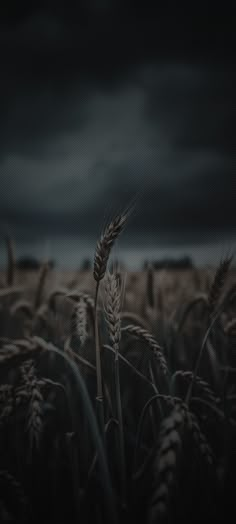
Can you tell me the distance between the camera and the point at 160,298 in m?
2.54

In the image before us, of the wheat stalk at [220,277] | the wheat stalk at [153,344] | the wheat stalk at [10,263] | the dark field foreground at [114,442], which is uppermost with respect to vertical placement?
the wheat stalk at [10,263]

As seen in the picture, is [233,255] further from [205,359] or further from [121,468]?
[205,359]

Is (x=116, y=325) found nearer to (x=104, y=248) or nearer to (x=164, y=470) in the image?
(x=104, y=248)

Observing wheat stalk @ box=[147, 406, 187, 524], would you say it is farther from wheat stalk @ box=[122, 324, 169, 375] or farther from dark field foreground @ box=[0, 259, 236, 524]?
wheat stalk @ box=[122, 324, 169, 375]

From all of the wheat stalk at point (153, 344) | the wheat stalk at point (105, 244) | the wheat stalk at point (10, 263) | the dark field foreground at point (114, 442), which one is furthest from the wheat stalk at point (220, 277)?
the wheat stalk at point (10, 263)

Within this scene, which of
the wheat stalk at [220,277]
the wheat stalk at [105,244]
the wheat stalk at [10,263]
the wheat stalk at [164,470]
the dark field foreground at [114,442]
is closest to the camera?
the wheat stalk at [164,470]

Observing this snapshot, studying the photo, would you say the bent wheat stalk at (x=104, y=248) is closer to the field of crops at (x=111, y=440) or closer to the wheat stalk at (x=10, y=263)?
the field of crops at (x=111, y=440)

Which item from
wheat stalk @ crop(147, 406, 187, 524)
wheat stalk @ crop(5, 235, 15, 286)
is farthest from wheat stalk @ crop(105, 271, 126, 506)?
wheat stalk @ crop(5, 235, 15, 286)

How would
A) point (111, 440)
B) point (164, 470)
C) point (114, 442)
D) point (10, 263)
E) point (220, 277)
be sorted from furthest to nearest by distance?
point (10, 263) → point (111, 440) → point (114, 442) → point (220, 277) → point (164, 470)

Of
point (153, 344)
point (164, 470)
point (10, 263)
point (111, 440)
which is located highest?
point (10, 263)

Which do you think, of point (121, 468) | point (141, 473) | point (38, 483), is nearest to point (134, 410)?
point (38, 483)

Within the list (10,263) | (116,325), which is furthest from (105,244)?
(10,263)

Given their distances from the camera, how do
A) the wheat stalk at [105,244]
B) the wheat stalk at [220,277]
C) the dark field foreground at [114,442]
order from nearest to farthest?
the dark field foreground at [114,442] < the wheat stalk at [105,244] < the wheat stalk at [220,277]

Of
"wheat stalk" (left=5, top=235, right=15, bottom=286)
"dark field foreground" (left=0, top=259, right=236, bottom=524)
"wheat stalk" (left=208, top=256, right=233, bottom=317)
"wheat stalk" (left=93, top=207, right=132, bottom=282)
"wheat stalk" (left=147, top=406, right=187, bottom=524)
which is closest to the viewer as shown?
"wheat stalk" (left=147, top=406, right=187, bottom=524)
